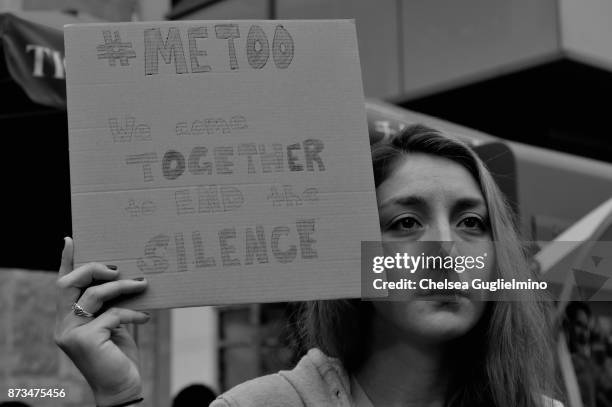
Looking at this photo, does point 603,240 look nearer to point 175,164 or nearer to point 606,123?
point 175,164

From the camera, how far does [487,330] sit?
77.9 inches

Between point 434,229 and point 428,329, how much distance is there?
208mm

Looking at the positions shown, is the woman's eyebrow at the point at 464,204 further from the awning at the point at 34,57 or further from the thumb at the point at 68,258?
the awning at the point at 34,57

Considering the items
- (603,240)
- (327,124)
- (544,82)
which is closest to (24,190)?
(603,240)

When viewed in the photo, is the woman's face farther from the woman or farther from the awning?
the awning

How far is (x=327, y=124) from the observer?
1.87 meters

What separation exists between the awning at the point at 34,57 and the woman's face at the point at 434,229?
2.13 m

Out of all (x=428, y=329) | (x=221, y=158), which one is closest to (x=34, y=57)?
(x=221, y=158)

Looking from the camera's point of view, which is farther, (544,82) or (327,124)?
(544,82)

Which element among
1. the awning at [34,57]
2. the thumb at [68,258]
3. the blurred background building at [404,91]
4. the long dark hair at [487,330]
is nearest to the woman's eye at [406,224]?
the long dark hair at [487,330]

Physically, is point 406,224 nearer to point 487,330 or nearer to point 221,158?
point 487,330

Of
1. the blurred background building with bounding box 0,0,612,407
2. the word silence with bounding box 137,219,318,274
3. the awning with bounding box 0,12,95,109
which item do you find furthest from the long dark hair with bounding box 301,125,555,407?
the blurred background building with bounding box 0,0,612,407

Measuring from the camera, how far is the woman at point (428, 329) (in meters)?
1.84

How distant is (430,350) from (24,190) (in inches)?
122
